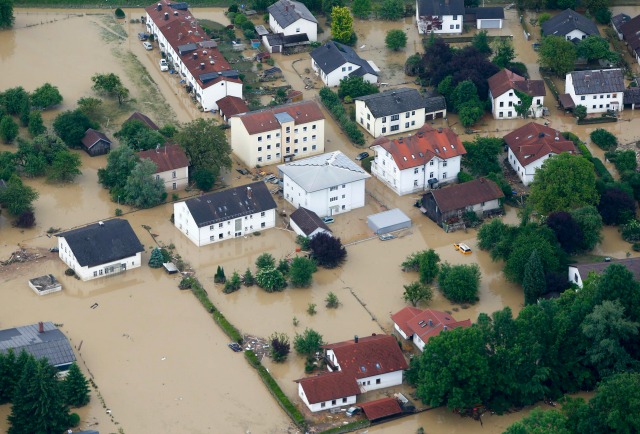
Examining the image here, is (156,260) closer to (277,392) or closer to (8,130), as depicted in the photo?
(277,392)

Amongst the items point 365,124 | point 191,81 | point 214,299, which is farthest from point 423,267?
point 191,81

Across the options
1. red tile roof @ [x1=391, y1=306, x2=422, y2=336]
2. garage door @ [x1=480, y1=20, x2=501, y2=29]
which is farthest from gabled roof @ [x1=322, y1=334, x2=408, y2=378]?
garage door @ [x1=480, y1=20, x2=501, y2=29]

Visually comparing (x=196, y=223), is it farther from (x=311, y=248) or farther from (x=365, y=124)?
(x=365, y=124)

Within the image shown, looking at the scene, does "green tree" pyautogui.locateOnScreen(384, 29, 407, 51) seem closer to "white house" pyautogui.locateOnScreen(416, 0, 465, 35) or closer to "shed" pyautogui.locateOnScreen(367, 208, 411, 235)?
"white house" pyautogui.locateOnScreen(416, 0, 465, 35)

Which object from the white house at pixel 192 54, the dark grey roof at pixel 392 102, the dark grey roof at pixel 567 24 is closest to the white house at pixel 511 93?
the dark grey roof at pixel 392 102

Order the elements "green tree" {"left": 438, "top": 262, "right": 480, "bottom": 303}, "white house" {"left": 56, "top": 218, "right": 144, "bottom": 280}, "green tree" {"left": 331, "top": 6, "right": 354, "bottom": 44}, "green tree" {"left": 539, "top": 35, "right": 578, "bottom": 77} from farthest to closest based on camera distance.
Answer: "green tree" {"left": 331, "top": 6, "right": 354, "bottom": 44}, "green tree" {"left": 539, "top": 35, "right": 578, "bottom": 77}, "white house" {"left": 56, "top": 218, "right": 144, "bottom": 280}, "green tree" {"left": 438, "top": 262, "right": 480, "bottom": 303}

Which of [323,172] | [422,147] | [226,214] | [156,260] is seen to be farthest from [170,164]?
[422,147]
